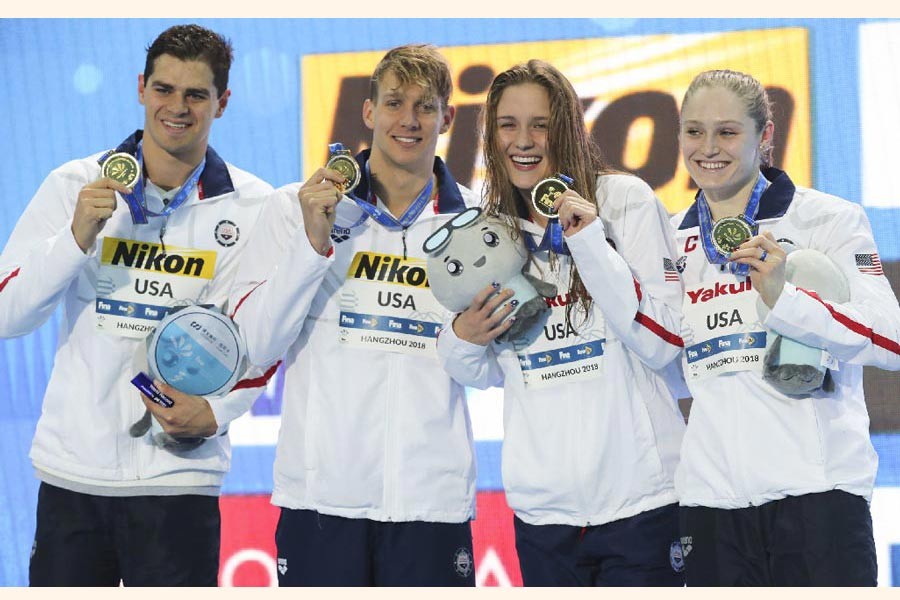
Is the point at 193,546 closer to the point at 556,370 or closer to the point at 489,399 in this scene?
the point at 556,370

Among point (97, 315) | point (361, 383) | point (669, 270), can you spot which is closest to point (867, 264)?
point (669, 270)

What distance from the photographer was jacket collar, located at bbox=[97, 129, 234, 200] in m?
3.62

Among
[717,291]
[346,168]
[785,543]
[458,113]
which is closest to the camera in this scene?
[785,543]

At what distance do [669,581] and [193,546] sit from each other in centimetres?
140

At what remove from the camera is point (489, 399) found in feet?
15.8

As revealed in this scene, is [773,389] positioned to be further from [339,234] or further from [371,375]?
[339,234]

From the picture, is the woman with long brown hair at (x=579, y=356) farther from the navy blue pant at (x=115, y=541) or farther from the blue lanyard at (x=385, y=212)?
the navy blue pant at (x=115, y=541)

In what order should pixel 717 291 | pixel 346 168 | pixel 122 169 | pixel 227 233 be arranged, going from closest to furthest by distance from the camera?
1. pixel 717 291
2. pixel 346 168
3. pixel 122 169
4. pixel 227 233

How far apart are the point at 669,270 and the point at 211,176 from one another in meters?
1.47

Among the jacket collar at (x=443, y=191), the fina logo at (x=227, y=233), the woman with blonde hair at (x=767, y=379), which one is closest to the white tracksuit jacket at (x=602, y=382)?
the woman with blonde hair at (x=767, y=379)

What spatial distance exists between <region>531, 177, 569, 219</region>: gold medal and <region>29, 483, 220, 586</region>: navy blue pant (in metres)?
1.39

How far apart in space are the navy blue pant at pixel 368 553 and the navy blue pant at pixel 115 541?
33cm

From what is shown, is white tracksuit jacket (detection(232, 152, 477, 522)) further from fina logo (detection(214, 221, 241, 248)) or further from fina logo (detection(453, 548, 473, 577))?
fina logo (detection(214, 221, 241, 248))

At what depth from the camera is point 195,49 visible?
3654 millimetres
